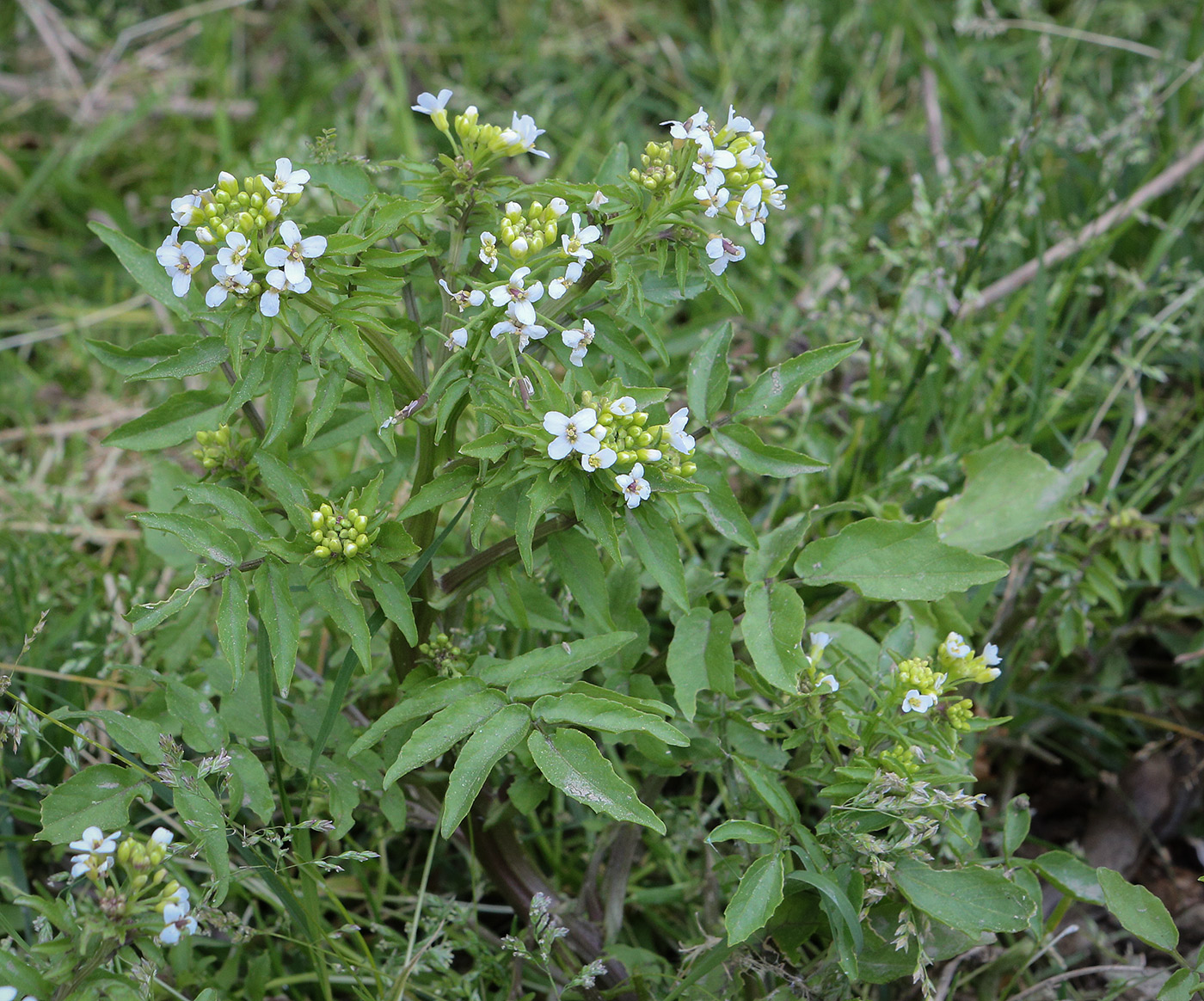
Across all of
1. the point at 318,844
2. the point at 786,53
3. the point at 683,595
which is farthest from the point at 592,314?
the point at 786,53

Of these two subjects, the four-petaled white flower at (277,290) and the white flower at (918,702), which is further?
the white flower at (918,702)

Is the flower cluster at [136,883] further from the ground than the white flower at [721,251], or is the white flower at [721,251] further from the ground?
the white flower at [721,251]

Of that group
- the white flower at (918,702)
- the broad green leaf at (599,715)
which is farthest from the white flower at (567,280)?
the white flower at (918,702)

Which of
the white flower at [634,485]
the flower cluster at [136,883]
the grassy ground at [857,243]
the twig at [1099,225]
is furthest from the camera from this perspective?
the twig at [1099,225]

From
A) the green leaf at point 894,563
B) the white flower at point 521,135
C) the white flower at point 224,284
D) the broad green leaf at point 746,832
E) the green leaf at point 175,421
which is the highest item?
the white flower at point 521,135

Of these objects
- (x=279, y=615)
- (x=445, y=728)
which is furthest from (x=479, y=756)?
(x=279, y=615)

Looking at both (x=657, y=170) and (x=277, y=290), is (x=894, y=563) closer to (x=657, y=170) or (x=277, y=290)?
(x=657, y=170)

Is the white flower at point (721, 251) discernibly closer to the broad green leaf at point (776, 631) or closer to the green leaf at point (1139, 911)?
the broad green leaf at point (776, 631)
